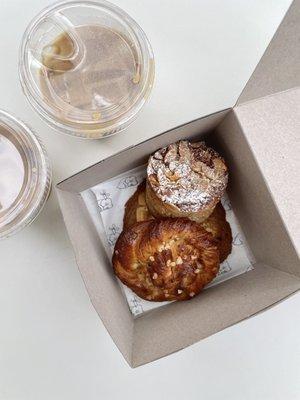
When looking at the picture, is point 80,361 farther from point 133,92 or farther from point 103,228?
point 133,92

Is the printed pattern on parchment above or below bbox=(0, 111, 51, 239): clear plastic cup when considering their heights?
below

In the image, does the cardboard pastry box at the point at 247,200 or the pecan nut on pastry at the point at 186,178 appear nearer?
the cardboard pastry box at the point at 247,200

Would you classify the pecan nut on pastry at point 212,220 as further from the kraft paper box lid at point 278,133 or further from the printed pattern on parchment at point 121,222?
the kraft paper box lid at point 278,133

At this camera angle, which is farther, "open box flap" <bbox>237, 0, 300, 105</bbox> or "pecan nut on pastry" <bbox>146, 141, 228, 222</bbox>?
"pecan nut on pastry" <bbox>146, 141, 228, 222</bbox>

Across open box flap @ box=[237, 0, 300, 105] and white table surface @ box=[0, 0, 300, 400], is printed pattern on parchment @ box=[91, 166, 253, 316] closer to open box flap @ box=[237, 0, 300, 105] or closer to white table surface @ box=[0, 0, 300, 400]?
white table surface @ box=[0, 0, 300, 400]

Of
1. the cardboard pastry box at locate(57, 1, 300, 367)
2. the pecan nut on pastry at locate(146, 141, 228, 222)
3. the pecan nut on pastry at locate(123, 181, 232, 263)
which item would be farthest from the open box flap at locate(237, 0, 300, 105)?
the pecan nut on pastry at locate(123, 181, 232, 263)

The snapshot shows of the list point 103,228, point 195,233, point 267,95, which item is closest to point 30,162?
point 103,228

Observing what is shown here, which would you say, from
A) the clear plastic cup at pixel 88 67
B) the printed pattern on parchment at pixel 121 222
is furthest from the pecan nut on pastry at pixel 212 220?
the clear plastic cup at pixel 88 67
